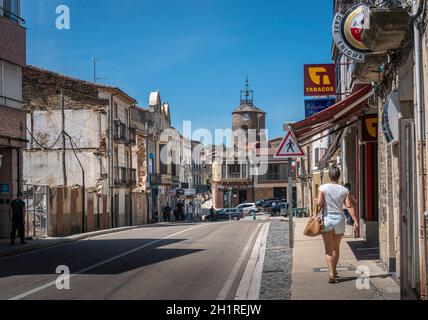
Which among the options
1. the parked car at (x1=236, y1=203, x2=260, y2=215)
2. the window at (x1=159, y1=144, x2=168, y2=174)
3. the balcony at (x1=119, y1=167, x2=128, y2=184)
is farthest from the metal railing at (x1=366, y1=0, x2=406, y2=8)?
the parked car at (x1=236, y1=203, x2=260, y2=215)

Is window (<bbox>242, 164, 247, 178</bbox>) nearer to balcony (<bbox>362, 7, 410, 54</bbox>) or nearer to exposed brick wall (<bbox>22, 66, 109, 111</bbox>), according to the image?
exposed brick wall (<bbox>22, 66, 109, 111</bbox>)

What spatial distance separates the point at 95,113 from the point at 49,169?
4511 millimetres

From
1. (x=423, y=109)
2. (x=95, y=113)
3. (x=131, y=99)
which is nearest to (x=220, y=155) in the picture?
→ (x=131, y=99)

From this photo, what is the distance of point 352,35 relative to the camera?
39.2 feet

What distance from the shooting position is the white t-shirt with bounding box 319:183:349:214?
9961 mm

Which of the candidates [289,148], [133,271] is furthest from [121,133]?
[133,271]

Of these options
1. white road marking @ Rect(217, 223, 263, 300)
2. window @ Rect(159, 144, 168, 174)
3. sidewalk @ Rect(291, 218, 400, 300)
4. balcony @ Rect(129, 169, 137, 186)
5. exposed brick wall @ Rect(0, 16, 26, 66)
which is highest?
exposed brick wall @ Rect(0, 16, 26, 66)

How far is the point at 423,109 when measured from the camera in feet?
25.7

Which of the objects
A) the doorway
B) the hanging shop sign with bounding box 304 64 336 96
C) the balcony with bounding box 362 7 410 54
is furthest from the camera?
the hanging shop sign with bounding box 304 64 336 96

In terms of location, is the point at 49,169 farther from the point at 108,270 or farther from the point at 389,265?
the point at 389,265

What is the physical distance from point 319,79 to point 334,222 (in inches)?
577

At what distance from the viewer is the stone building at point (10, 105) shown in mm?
21016

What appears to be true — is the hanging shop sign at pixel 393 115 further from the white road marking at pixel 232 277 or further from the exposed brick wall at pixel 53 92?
the exposed brick wall at pixel 53 92

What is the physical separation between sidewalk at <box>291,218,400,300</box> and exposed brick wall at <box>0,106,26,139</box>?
10432mm
